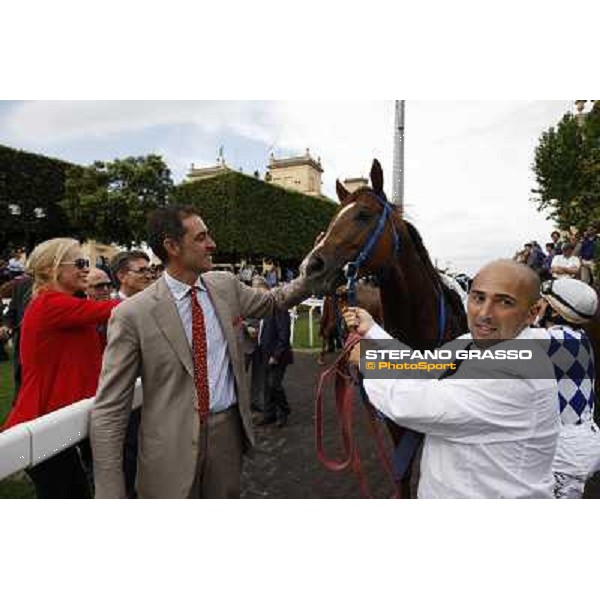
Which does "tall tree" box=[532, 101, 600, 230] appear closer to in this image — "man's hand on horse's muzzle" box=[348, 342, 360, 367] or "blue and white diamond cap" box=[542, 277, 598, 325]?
"blue and white diamond cap" box=[542, 277, 598, 325]

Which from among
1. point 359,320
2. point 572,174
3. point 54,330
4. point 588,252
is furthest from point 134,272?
point 588,252

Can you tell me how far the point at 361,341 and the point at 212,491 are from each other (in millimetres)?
1062

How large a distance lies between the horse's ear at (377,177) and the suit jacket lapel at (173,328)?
4.96 ft

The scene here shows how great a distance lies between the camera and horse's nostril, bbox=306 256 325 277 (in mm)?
2551

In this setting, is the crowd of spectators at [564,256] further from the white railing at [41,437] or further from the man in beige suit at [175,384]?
the white railing at [41,437]

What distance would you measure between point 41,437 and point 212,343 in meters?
0.79

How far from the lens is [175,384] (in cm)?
196

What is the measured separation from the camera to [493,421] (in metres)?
1.44

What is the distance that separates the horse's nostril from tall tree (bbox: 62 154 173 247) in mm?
1536

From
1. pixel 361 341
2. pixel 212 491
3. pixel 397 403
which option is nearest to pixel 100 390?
pixel 212 491

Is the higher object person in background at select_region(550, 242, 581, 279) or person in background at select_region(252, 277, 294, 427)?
person in background at select_region(550, 242, 581, 279)

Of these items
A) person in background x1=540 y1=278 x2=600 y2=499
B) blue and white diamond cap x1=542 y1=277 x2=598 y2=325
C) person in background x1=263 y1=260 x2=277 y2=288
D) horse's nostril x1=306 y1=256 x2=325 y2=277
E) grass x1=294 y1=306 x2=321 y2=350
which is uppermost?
horse's nostril x1=306 y1=256 x2=325 y2=277

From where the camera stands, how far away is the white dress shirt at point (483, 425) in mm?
1436

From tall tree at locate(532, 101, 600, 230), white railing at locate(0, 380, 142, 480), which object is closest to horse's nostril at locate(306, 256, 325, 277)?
white railing at locate(0, 380, 142, 480)
